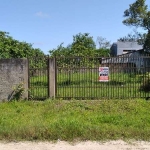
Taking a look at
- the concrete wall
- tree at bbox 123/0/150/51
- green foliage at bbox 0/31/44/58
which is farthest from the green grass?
tree at bbox 123/0/150/51

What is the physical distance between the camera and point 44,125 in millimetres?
6406

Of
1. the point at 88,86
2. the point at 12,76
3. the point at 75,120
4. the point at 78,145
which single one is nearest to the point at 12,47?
the point at 12,76

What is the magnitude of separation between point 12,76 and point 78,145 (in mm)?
5251

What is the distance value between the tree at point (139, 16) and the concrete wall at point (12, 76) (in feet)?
62.9

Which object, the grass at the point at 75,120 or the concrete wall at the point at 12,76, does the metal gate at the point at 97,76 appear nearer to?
the grass at the point at 75,120

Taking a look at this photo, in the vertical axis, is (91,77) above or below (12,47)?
below

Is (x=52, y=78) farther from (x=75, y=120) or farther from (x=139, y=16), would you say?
(x=139, y=16)

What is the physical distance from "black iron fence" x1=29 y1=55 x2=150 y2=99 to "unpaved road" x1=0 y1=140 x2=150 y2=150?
4.51 metres

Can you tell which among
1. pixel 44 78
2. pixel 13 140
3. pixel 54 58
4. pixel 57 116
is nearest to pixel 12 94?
pixel 44 78

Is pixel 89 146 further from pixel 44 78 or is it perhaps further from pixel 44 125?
pixel 44 78

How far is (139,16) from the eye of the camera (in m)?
26.9

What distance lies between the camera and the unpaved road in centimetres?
525

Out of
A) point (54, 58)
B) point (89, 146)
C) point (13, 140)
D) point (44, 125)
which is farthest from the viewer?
point (54, 58)

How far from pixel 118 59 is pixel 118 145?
504cm
